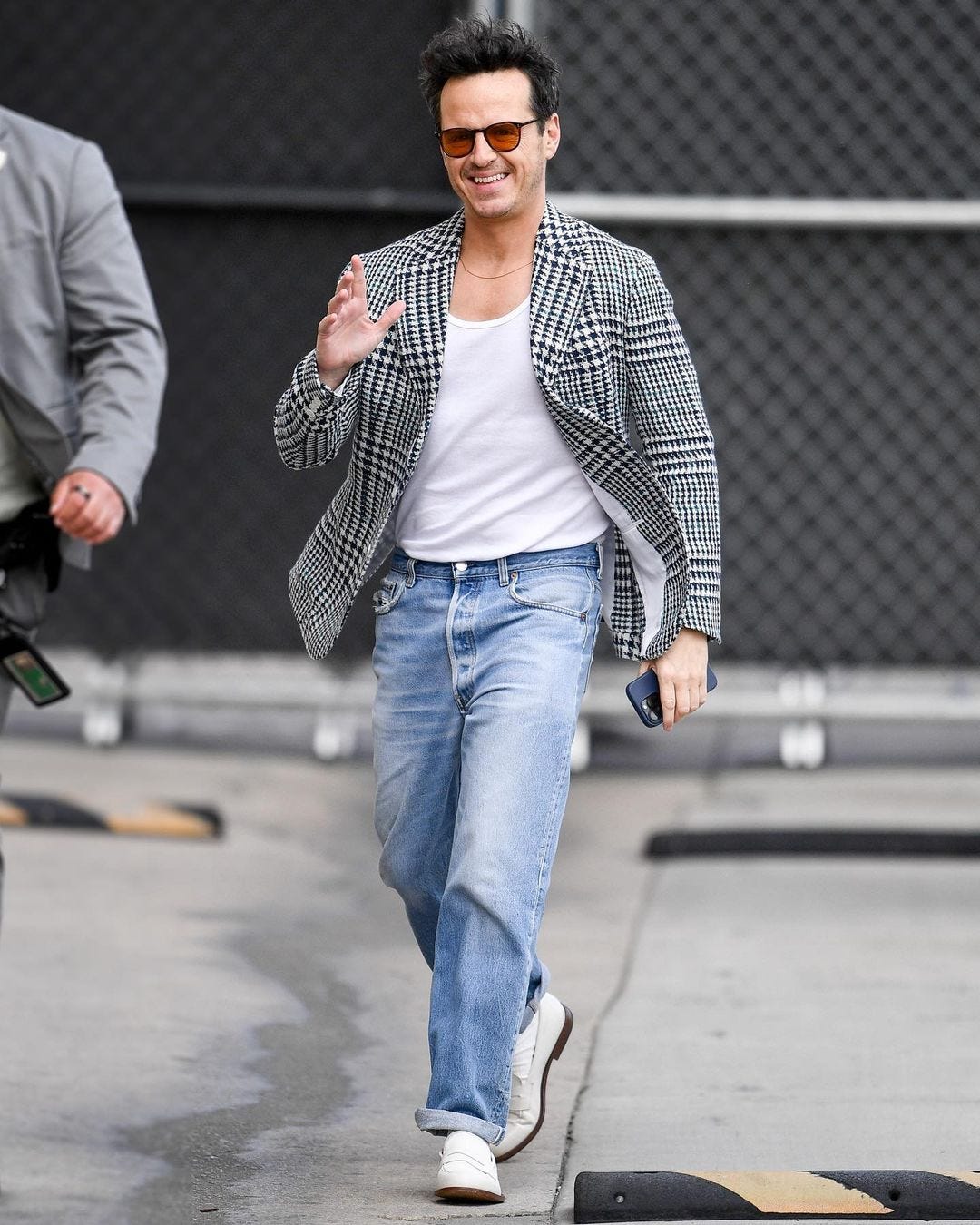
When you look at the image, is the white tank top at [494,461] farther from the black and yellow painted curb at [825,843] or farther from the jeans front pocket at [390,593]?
the black and yellow painted curb at [825,843]

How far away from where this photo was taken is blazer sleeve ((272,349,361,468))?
3.14m

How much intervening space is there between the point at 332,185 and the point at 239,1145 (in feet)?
15.2

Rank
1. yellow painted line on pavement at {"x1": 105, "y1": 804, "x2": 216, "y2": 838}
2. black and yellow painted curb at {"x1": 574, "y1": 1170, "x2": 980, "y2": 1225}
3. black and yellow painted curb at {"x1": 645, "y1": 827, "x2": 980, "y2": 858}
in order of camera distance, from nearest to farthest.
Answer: black and yellow painted curb at {"x1": 574, "y1": 1170, "x2": 980, "y2": 1225}, black and yellow painted curb at {"x1": 645, "y1": 827, "x2": 980, "y2": 858}, yellow painted line on pavement at {"x1": 105, "y1": 804, "x2": 216, "y2": 838}

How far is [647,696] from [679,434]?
425 millimetres

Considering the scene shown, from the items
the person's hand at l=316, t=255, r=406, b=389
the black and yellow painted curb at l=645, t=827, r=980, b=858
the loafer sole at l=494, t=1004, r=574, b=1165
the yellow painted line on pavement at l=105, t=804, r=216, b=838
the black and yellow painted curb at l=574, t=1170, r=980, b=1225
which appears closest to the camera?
the black and yellow painted curb at l=574, t=1170, r=980, b=1225

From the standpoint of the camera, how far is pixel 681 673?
3.23m

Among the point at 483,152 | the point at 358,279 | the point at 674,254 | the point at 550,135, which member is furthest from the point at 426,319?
the point at 674,254

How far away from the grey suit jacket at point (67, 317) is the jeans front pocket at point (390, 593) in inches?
17.0

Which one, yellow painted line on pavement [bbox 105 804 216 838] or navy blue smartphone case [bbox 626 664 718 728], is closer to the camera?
navy blue smartphone case [bbox 626 664 718 728]

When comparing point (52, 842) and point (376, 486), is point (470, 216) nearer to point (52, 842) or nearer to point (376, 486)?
point (376, 486)

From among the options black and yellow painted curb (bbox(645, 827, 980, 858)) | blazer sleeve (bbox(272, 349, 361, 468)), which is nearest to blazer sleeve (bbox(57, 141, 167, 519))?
blazer sleeve (bbox(272, 349, 361, 468))

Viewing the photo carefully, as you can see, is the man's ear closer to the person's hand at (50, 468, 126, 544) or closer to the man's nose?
the man's nose

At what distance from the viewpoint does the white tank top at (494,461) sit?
3.19 meters

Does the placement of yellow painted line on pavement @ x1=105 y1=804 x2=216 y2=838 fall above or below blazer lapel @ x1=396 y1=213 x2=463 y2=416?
below
